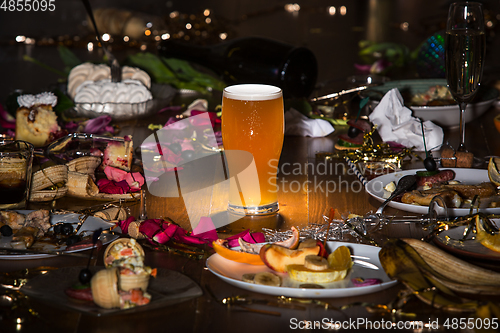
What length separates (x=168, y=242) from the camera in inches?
30.9

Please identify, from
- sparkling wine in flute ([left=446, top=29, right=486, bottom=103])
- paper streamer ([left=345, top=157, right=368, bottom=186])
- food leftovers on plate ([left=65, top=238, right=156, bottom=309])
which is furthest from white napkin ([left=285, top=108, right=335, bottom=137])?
food leftovers on plate ([left=65, top=238, right=156, bottom=309])

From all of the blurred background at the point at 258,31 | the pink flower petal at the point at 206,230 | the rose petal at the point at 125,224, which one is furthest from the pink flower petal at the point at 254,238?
the blurred background at the point at 258,31

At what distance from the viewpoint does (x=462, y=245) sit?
0.72 metres

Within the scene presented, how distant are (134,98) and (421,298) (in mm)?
1072

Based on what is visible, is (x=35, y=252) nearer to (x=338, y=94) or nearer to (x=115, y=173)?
(x=115, y=173)

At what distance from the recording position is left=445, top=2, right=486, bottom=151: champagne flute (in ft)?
3.60

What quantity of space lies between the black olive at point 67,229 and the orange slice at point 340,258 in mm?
359

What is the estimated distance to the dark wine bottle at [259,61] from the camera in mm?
1578

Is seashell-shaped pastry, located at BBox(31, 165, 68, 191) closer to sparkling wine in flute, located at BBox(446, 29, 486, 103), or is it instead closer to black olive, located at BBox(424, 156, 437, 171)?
black olive, located at BBox(424, 156, 437, 171)

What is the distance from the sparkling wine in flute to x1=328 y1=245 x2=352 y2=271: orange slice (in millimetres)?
616

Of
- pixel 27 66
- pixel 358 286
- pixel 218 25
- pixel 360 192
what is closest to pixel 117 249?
pixel 358 286

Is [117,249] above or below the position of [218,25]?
below

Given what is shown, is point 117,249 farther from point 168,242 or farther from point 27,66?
point 27,66

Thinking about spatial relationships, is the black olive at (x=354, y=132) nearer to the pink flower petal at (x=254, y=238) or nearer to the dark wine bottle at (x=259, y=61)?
the dark wine bottle at (x=259, y=61)
